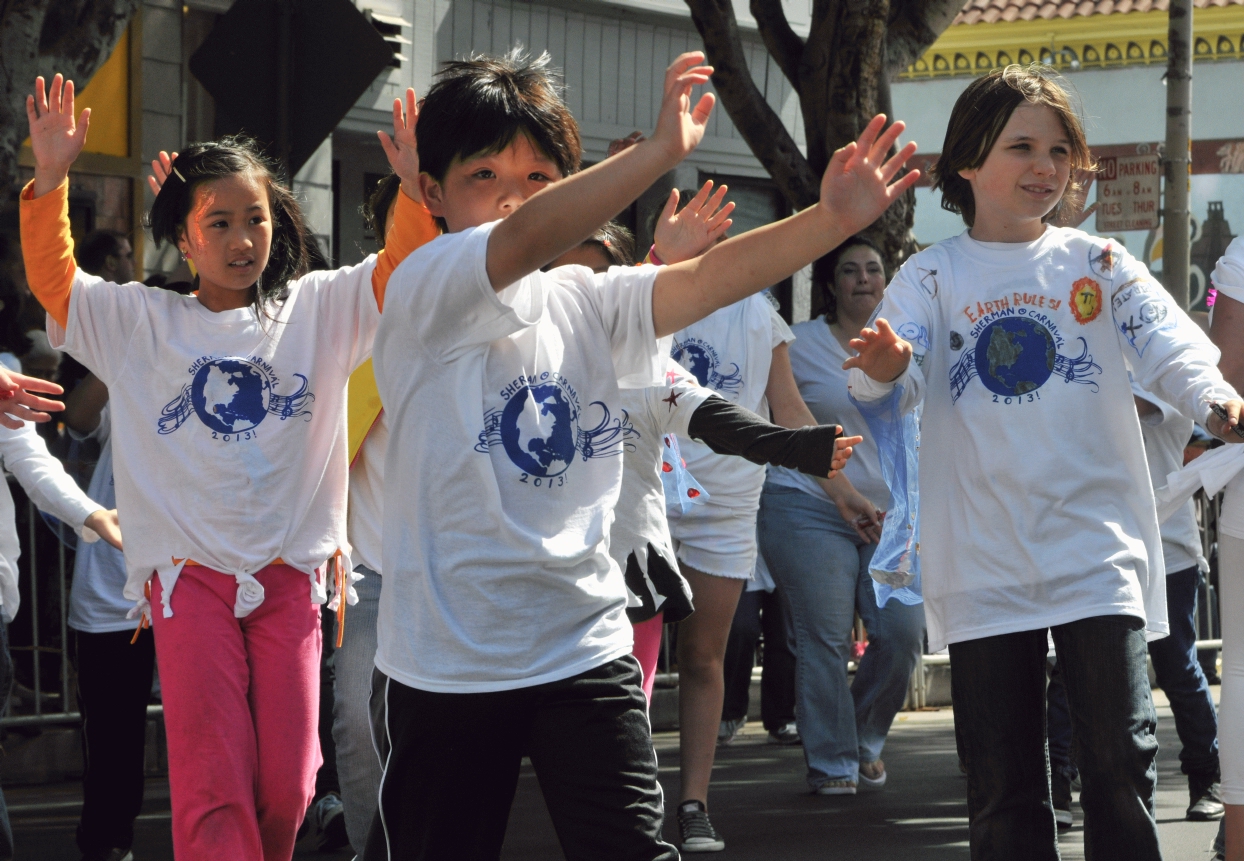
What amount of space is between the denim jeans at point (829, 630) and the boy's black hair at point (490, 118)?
4.00 m

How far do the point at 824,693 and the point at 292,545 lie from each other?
3360mm

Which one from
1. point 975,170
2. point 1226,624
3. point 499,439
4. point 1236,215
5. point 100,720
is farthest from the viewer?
point 1236,215

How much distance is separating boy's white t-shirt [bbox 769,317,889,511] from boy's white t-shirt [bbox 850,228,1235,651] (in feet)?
9.30

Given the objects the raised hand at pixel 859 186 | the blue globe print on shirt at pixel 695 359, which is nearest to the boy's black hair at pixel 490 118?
the raised hand at pixel 859 186

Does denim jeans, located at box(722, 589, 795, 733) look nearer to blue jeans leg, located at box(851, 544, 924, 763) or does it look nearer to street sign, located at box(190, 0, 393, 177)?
blue jeans leg, located at box(851, 544, 924, 763)

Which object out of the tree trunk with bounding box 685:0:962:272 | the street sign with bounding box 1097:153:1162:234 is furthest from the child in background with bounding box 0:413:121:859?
the street sign with bounding box 1097:153:1162:234

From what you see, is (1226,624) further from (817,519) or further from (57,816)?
(57,816)

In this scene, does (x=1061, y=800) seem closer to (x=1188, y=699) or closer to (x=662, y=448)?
(x=1188, y=699)

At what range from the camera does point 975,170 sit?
433 cm

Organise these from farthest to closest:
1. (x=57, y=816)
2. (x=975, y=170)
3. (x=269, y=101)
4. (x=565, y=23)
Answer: (x=565, y=23) < (x=57, y=816) < (x=269, y=101) < (x=975, y=170)

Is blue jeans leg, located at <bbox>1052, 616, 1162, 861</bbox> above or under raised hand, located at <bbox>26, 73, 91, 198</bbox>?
under

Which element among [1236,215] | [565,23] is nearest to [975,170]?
[565,23]

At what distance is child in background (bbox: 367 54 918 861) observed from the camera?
10.1 ft

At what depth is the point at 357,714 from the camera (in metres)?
4.87
